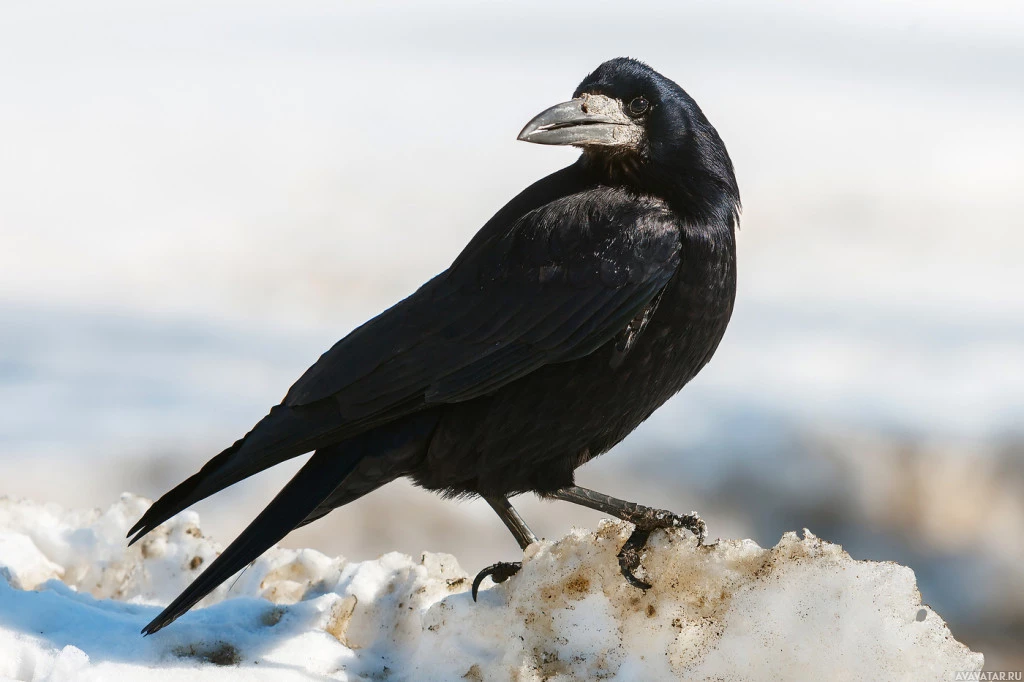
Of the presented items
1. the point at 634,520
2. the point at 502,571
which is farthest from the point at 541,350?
the point at 502,571

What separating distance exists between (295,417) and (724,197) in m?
1.25

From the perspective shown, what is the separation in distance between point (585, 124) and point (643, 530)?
1.04 meters

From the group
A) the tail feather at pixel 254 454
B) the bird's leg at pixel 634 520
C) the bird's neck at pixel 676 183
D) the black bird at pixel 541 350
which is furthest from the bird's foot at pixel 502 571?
the bird's neck at pixel 676 183

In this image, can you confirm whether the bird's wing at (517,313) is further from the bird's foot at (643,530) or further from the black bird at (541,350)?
the bird's foot at (643,530)

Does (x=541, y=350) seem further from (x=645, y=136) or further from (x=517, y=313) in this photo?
(x=645, y=136)

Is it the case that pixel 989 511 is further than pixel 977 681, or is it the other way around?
pixel 989 511

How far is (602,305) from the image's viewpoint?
9.95ft

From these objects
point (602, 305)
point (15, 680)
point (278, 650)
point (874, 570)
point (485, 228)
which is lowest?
point (15, 680)

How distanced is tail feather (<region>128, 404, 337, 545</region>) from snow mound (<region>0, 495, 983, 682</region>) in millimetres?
296

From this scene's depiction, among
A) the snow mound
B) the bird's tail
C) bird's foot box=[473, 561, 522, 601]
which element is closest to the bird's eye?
the bird's tail

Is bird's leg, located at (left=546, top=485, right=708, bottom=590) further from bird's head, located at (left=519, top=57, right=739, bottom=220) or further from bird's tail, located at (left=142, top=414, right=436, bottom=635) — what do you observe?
bird's head, located at (left=519, top=57, right=739, bottom=220)

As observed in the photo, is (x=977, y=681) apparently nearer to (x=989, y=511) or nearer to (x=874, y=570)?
(x=874, y=570)

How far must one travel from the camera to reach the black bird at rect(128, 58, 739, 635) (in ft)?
10.0

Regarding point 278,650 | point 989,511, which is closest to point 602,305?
point 278,650
